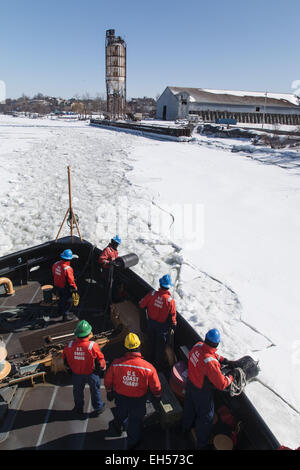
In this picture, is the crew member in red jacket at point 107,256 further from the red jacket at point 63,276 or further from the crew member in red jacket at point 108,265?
the red jacket at point 63,276

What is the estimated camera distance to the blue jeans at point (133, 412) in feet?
10.2

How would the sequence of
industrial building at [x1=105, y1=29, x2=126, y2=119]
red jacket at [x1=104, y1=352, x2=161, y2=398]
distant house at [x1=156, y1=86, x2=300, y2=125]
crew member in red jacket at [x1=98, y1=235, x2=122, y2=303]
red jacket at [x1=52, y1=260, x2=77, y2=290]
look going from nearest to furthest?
red jacket at [x1=104, y1=352, x2=161, y2=398] → red jacket at [x1=52, y1=260, x2=77, y2=290] → crew member in red jacket at [x1=98, y1=235, x2=122, y2=303] → industrial building at [x1=105, y1=29, x2=126, y2=119] → distant house at [x1=156, y1=86, x2=300, y2=125]

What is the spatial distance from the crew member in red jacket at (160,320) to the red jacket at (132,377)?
1.19 meters

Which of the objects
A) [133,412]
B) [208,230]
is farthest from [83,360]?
[208,230]

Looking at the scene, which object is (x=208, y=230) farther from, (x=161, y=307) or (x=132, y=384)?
(x=132, y=384)

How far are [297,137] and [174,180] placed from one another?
1989 cm

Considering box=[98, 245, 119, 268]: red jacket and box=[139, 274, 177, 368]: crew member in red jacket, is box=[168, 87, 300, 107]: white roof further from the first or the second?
box=[139, 274, 177, 368]: crew member in red jacket

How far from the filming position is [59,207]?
41.0ft

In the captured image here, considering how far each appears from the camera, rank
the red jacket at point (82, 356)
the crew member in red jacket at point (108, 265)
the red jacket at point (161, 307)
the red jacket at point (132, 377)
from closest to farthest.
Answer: the red jacket at point (132, 377)
the red jacket at point (82, 356)
the red jacket at point (161, 307)
the crew member in red jacket at point (108, 265)

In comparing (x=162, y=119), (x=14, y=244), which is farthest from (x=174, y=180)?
(x=162, y=119)

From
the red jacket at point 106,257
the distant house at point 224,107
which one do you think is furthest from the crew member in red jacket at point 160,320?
the distant house at point 224,107

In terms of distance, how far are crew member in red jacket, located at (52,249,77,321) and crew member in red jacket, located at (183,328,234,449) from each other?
8.19 ft

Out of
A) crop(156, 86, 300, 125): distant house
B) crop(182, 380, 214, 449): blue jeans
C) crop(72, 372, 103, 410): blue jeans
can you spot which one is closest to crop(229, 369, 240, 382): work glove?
crop(182, 380, 214, 449): blue jeans

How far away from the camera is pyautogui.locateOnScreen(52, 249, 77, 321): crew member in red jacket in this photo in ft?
16.4
